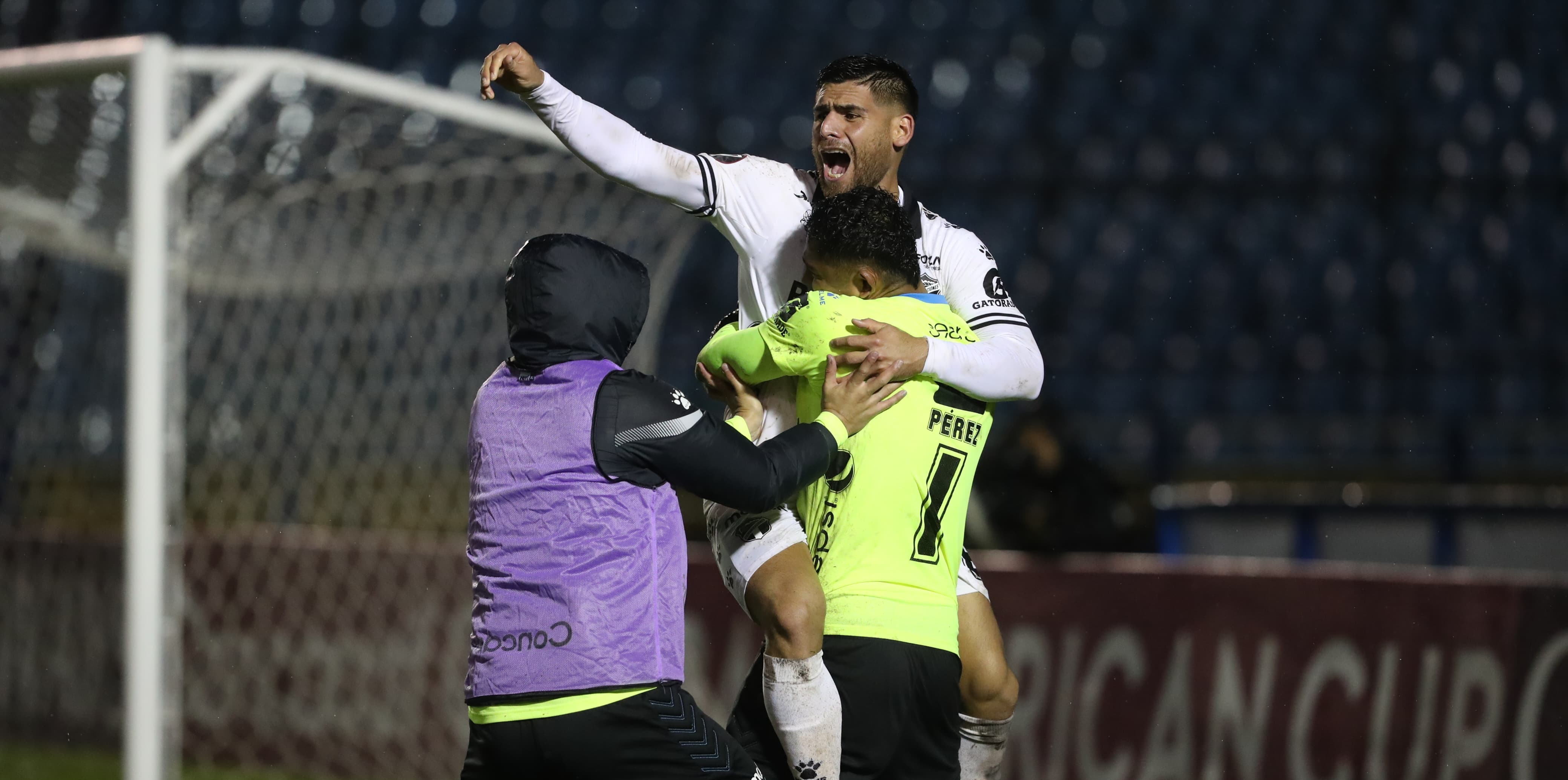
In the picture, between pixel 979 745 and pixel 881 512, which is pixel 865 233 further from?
pixel 979 745

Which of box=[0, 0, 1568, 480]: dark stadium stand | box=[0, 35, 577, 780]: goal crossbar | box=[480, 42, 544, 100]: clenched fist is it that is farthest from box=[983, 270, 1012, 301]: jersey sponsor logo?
box=[0, 0, 1568, 480]: dark stadium stand

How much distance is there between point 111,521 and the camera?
27.2ft

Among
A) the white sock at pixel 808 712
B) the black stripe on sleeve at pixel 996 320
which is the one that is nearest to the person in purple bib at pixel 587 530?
the white sock at pixel 808 712

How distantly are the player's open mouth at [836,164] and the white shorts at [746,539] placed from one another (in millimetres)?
784

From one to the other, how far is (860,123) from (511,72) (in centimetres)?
81

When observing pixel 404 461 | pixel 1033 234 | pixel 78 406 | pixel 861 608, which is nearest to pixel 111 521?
pixel 78 406

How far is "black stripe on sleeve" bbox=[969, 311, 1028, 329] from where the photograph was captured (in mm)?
3268

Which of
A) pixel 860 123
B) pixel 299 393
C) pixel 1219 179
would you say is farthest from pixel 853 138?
pixel 1219 179

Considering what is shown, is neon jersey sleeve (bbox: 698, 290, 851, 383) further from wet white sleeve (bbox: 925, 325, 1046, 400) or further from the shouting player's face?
the shouting player's face

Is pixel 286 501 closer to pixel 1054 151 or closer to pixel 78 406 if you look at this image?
pixel 78 406

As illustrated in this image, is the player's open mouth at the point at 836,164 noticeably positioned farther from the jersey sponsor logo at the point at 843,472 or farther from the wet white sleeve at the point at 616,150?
the jersey sponsor logo at the point at 843,472

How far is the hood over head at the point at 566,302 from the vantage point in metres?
2.68

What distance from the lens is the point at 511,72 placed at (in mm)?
2988

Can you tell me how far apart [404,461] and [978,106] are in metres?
5.04
